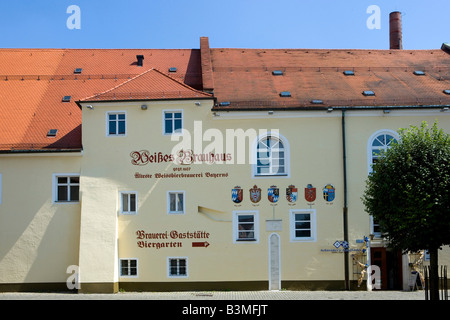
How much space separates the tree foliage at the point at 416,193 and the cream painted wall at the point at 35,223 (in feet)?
41.3

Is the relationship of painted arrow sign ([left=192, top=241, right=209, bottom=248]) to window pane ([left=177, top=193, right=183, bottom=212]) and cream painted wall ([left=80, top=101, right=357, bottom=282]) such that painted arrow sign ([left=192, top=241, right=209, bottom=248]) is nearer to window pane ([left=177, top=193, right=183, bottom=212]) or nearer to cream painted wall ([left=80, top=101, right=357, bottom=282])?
cream painted wall ([left=80, top=101, right=357, bottom=282])

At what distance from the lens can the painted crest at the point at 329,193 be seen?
2273 centimetres

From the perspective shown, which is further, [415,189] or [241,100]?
[241,100]

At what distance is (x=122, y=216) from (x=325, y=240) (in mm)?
8507

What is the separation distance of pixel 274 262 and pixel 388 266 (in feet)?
16.1

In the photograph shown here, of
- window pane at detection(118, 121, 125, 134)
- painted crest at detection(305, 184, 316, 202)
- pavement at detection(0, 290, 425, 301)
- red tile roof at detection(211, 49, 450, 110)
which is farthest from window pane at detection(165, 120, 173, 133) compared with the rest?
pavement at detection(0, 290, 425, 301)

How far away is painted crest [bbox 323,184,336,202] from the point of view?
895 inches

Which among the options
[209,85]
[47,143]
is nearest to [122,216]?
[47,143]

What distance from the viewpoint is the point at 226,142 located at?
23.0 m

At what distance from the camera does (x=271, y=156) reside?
23.1 m

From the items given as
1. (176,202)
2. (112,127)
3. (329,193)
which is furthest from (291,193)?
(112,127)

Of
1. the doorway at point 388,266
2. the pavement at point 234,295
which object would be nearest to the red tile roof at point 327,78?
the doorway at point 388,266
